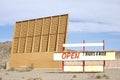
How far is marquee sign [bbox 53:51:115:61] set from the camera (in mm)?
30406

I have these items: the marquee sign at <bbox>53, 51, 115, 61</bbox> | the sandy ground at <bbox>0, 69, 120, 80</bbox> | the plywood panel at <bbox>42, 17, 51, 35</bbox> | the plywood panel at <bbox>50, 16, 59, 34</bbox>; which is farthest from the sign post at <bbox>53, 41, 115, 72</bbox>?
the plywood panel at <bbox>42, 17, 51, 35</bbox>

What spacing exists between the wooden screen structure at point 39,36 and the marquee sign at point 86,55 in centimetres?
1373

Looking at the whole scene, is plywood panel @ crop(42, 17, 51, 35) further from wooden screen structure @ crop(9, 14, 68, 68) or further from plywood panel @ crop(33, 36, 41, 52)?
plywood panel @ crop(33, 36, 41, 52)

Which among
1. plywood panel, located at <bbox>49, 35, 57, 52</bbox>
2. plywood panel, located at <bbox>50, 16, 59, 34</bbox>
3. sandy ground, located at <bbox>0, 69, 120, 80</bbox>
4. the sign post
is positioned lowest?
sandy ground, located at <bbox>0, 69, 120, 80</bbox>

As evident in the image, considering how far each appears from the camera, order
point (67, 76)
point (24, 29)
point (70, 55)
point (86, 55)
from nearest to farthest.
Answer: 1. point (67, 76)
2. point (86, 55)
3. point (70, 55)
4. point (24, 29)

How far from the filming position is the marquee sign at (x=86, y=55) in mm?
30406

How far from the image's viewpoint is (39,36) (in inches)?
2037

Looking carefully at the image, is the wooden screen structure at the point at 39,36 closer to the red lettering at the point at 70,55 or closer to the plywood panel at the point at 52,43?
the plywood panel at the point at 52,43

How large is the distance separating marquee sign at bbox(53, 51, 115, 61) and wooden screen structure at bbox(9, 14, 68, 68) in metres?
13.7

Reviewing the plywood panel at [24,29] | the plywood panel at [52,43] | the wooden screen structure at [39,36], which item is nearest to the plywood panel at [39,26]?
the wooden screen structure at [39,36]

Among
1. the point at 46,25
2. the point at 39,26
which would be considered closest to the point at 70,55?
the point at 46,25

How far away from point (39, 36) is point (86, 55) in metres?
20.8

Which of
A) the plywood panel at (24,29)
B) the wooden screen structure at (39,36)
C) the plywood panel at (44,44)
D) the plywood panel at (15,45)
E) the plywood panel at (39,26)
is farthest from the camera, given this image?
the plywood panel at (15,45)

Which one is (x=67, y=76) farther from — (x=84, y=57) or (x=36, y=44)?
(x=36, y=44)
